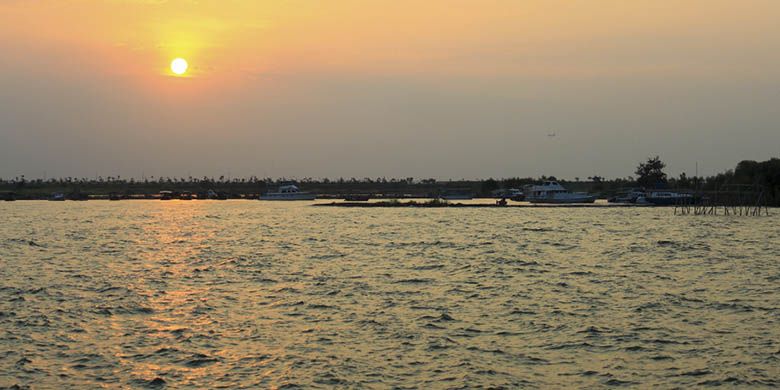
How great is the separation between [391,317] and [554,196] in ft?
471

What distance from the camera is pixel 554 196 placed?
554 ft

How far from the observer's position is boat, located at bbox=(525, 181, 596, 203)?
167875 millimetres

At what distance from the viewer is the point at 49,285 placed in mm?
39031

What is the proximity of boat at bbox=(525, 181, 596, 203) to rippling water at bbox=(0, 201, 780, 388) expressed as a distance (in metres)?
108

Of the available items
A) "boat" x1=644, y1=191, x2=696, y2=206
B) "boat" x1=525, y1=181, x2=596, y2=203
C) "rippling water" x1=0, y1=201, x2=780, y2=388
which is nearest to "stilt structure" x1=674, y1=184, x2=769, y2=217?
"boat" x1=644, y1=191, x2=696, y2=206

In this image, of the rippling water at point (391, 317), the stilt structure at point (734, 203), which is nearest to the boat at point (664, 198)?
the stilt structure at point (734, 203)

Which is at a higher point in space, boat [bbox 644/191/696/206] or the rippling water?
boat [bbox 644/191/696/206]

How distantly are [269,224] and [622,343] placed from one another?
Answer: 78.3 metres

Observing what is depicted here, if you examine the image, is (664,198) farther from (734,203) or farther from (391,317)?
(391,317)

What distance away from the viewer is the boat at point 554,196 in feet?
551

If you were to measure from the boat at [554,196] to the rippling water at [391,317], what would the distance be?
108 m

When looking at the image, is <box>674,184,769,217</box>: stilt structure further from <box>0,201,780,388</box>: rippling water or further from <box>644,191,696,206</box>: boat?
<box>0,201,780,388</box>: rippling water

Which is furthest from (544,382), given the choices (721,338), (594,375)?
(721,338)

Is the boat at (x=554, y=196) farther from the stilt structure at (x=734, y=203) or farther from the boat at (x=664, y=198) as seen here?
the stilt structure at (x=734, y=203)
